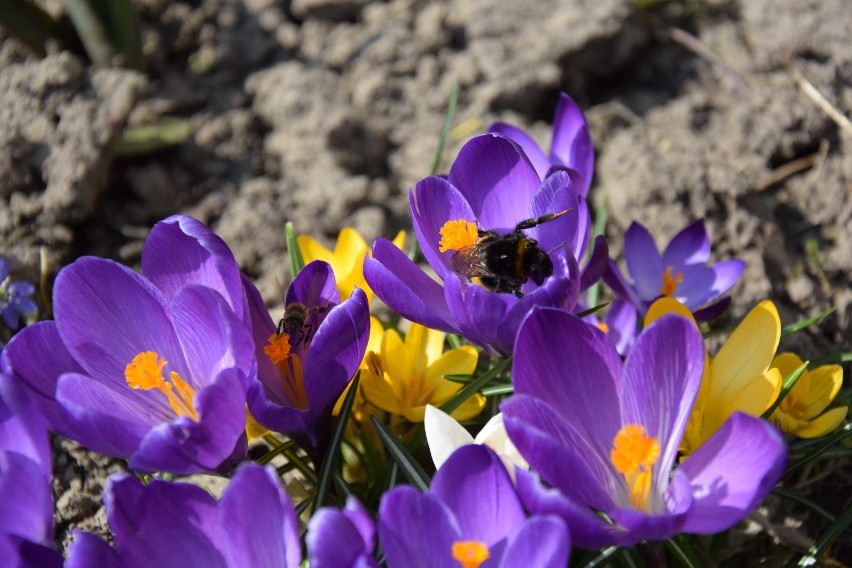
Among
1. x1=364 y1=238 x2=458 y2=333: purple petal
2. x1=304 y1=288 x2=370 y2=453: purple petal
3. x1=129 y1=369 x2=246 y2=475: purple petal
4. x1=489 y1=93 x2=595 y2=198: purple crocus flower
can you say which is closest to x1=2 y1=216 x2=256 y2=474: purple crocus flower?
x1=129 y1=369 x2=246 y2=475: purple petal

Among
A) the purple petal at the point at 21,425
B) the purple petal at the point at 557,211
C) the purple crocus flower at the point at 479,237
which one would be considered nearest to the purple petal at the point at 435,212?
the purple crocus flower at the point at 479,237

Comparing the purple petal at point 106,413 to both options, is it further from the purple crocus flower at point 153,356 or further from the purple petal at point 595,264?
the purple petal at point 595,264

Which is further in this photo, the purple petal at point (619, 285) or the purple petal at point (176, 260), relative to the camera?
the purple petal at point (619, 285)

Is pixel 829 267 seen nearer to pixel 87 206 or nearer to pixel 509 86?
pixel 509 86

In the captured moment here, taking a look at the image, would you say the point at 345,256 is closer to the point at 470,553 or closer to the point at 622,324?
the point at 622,324

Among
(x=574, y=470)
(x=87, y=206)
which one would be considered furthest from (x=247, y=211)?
(x=574, y=470)

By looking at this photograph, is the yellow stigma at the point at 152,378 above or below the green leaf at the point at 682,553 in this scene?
above
